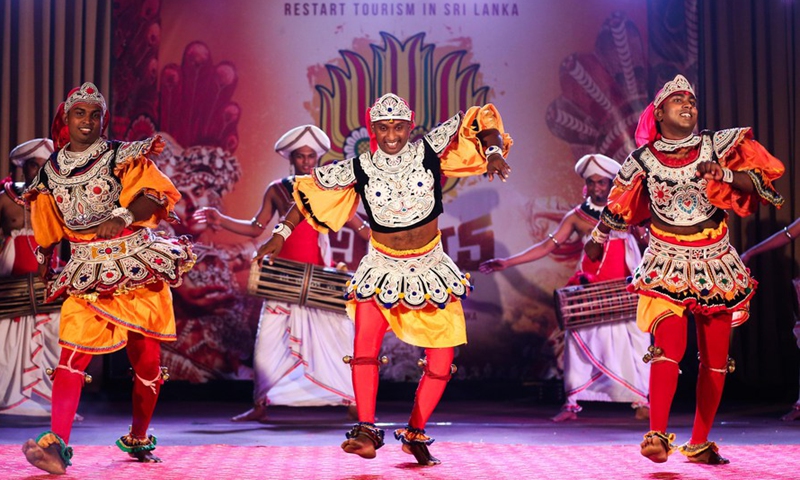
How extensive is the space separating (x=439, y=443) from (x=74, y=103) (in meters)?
2.50

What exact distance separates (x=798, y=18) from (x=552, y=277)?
Answer: 9.26 feet

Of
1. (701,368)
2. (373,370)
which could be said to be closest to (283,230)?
(373,370)

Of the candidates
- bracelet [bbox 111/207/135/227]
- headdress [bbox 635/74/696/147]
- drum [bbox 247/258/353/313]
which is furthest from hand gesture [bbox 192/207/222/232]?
headdress [bbox 635/74/696/147]

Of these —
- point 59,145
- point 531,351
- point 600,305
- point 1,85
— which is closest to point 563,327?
point 600,305

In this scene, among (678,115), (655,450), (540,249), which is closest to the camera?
(655,450)

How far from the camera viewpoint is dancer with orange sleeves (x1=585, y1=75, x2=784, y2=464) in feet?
15.5

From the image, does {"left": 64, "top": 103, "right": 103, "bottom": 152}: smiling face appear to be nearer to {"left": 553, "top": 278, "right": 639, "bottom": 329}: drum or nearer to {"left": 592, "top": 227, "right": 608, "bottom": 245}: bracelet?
{"left": 592, "top": 227, "right": 608, "bottom": 245}: bracelet

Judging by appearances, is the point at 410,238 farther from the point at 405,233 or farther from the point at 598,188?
the point at 598,188

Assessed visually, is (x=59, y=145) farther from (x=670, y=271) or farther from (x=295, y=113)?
(x=295, y=113)

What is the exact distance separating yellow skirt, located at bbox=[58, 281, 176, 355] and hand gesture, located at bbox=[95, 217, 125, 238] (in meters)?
0.31

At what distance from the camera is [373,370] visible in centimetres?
480

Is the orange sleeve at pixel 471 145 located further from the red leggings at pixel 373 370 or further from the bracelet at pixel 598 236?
the red leggings at pixel 373 370

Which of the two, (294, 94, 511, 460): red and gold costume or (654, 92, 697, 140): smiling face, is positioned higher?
(654, 92, 697, 140): smiling face

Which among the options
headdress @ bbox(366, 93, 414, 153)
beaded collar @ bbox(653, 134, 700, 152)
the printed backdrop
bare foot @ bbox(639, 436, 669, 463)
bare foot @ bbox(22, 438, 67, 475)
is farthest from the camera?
the printed backdrop
